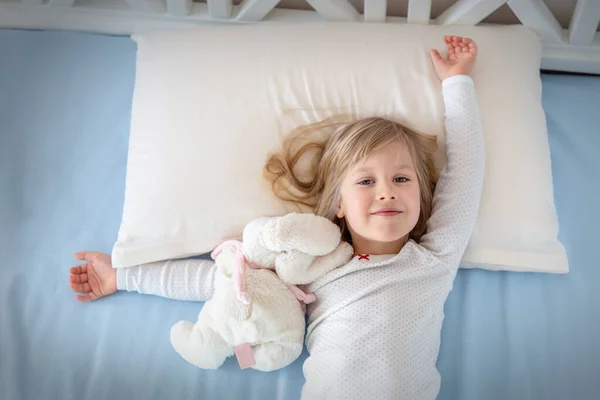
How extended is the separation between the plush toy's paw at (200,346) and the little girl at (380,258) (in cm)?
8

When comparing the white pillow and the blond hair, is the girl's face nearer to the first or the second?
the blond hair

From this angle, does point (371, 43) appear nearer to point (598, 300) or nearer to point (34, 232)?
point (598, 300)

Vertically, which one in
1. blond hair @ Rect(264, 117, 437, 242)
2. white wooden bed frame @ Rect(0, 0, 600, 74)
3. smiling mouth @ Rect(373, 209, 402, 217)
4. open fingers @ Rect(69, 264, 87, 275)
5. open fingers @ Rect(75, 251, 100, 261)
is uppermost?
white wooden bed frame @ Rect(0, 0, 600, 74)

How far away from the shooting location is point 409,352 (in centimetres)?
107

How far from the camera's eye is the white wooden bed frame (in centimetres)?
131

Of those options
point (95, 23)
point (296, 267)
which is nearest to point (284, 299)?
point (296, 267)

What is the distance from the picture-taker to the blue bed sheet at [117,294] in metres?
1.12

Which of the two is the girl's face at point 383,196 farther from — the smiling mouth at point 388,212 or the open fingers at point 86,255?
the open fingers at point 86,255

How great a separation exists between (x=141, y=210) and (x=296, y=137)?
1.08 feet

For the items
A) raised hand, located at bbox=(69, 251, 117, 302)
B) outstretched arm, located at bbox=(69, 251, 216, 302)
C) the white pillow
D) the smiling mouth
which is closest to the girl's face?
the smiling mouth

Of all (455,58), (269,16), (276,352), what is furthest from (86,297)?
(455,58)

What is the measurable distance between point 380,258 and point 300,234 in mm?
169

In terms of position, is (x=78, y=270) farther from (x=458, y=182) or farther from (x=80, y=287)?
(x=458, y=182)

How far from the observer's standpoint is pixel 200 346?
1081 mm
